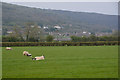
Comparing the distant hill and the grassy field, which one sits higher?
the distant hill

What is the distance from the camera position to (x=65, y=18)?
82.3 metres

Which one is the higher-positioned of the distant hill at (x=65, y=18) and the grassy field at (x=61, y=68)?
the distant hill at (x=65, y=18)

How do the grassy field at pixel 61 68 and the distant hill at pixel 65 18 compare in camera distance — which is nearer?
the grassy field at pixel 61 68

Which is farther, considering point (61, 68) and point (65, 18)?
point (65, 18)

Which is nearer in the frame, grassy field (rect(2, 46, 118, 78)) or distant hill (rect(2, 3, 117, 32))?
grassy field (rect(2, 46, 118, 78))

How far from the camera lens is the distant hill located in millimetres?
74562

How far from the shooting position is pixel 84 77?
24.3 ft

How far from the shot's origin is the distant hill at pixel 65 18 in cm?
7456

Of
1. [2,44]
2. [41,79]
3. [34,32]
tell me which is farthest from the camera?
[34,32]

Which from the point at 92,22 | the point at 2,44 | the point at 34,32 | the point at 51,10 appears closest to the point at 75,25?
the point at 92,22

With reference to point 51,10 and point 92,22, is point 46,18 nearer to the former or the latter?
point 51,10

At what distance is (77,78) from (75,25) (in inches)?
2820

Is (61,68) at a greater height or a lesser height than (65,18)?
lesser

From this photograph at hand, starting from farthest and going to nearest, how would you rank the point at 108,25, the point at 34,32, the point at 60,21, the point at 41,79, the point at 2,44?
the point at 60,21, the point at 108,25, the point at 34,32, the point at 2,44, the point at 41,79
